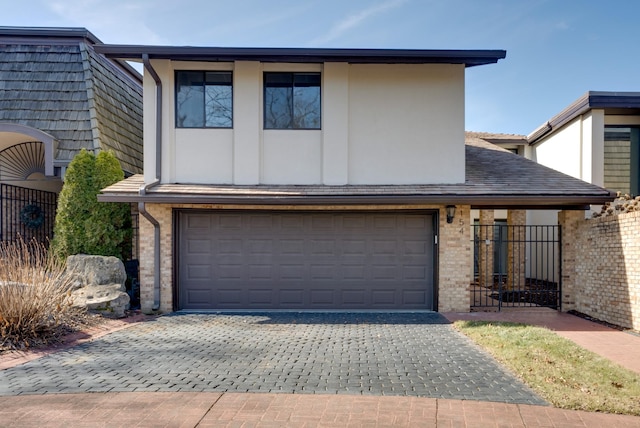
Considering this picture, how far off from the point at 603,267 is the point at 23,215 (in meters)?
14.0

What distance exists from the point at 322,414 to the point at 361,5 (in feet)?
33.3

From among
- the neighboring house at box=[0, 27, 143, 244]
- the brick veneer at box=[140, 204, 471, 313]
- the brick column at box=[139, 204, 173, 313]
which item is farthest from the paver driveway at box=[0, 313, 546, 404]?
the neighboring house at box=[0, 27, 143, 244]

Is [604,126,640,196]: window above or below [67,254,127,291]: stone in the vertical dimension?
above

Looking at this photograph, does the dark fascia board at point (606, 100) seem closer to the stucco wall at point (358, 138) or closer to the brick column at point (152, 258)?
the stucco wall at point (358, 138)

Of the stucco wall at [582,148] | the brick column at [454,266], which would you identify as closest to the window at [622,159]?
the stucco wall at [582,148]

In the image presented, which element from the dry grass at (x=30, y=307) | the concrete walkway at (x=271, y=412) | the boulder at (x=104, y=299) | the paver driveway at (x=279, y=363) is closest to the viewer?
the concrete walkway at (x=271, y=412)

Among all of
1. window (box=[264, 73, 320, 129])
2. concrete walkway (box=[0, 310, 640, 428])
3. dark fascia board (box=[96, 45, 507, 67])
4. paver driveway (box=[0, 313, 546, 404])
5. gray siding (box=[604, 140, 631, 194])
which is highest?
dark fascia board (box=[96, 45, 507, 67])

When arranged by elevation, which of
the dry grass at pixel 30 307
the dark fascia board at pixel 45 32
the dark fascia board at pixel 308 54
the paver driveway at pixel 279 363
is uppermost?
the dark fascia board at pixel 45 32

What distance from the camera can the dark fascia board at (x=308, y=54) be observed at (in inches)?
366

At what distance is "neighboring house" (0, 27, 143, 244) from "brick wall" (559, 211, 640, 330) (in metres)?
12.0

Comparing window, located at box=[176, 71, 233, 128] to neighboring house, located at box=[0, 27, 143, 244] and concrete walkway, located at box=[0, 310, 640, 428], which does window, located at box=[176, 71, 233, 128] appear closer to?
neighboring house, located at box=[0, 27, 143, 244]

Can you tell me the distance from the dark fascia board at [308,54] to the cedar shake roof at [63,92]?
112 inches

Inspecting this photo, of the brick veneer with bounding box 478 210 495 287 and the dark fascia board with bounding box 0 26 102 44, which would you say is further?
the brick veneer with bounding box 478 210 495 287

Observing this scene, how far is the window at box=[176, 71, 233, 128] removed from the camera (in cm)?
998
